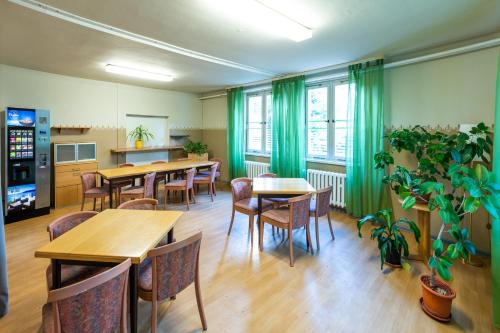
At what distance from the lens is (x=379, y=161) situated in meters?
3.47

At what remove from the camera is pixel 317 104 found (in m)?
4.99

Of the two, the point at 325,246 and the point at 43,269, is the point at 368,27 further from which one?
the point at 43,269

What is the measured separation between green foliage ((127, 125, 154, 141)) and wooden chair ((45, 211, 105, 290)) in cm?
448

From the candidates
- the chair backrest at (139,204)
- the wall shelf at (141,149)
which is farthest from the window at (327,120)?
the wall shelf at (141,149)

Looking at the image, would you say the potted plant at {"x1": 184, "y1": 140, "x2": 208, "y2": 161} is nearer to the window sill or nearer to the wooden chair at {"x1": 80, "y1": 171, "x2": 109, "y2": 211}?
the wooden chair at {"x1": 80, "y1": 171, "x2": 109, "y2": 211}

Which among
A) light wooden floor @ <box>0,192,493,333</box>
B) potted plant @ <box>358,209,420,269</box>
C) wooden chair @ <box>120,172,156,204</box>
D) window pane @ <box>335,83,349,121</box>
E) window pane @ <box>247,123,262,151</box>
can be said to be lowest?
light wooden floor @ <box>0,192,493,333</box>

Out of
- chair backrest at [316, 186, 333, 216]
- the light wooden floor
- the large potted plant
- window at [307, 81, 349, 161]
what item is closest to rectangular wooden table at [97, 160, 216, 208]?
the light wooden floor

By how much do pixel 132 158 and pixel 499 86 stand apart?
6513mm

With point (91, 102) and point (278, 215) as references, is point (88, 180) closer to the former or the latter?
point (91, 102)

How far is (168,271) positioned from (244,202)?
6.82 ft

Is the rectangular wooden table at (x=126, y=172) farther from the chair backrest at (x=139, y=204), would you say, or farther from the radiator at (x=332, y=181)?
the radiator at (x=332, y=181)

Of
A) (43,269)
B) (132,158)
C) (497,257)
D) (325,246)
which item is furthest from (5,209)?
(497,257)

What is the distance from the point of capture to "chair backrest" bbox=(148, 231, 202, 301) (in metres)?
1.59

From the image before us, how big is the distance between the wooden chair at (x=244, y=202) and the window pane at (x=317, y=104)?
81.5 inches
